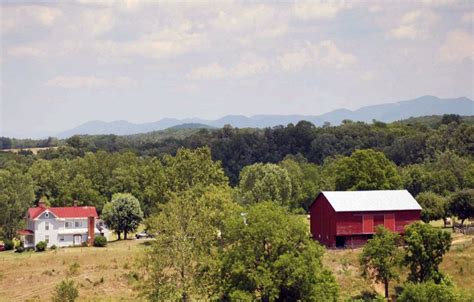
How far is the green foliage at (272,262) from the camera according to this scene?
43.9m

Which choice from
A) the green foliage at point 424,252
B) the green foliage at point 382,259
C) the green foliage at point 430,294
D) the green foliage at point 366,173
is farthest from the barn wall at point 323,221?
the green foliage at point 430,294

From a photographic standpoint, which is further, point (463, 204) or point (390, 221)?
point (463, 204)

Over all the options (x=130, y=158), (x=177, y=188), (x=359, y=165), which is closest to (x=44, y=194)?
(x=130, y=158)

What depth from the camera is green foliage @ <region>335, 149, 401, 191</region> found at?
7706cm

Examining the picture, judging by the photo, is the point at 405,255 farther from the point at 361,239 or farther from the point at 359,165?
the point at 359,165

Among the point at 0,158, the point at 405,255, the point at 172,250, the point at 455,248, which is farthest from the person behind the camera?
the point at 0,158

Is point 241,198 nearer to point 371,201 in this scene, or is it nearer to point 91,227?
point 91,227

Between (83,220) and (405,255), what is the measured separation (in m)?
40.1

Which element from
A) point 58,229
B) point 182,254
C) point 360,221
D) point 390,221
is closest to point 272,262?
point 182,254

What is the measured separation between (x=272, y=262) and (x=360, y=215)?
890 inches

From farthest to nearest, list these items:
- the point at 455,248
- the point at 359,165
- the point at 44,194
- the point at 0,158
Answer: the point at 0,158, the point at 44,194, the point at 359,165, the point at 455,248

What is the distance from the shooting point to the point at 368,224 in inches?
2579

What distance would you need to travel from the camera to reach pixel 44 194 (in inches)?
4161

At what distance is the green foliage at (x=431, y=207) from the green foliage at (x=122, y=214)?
102 ft
